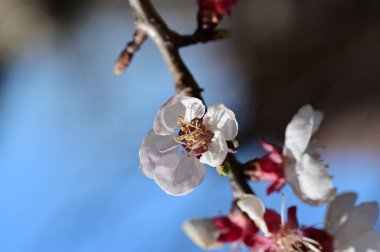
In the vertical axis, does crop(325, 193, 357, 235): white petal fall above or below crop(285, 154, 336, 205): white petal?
below

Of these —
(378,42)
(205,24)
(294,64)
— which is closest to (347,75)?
(378,42)

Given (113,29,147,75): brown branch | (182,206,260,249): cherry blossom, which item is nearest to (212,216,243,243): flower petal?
(182,206,260,249): cherry blossom

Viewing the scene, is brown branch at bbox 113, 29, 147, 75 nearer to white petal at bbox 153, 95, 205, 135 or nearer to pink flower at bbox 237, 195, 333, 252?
white petal at bbox 153, 95, 205, 135

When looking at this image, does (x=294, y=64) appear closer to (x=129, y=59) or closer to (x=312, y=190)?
(x=129, y=59)

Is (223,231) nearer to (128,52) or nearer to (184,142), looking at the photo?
(184,142)

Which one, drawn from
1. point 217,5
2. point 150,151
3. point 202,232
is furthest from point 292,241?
point 217,5

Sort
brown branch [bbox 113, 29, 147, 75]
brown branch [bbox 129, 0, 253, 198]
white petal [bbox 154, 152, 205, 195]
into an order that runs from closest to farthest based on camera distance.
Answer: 1. white petal [bbox 154, 152, 205, 195]
2. brown branch [bbox 129, 0, 253, 198]
3. brown branch [bbox 113, 29, 147, 75]
